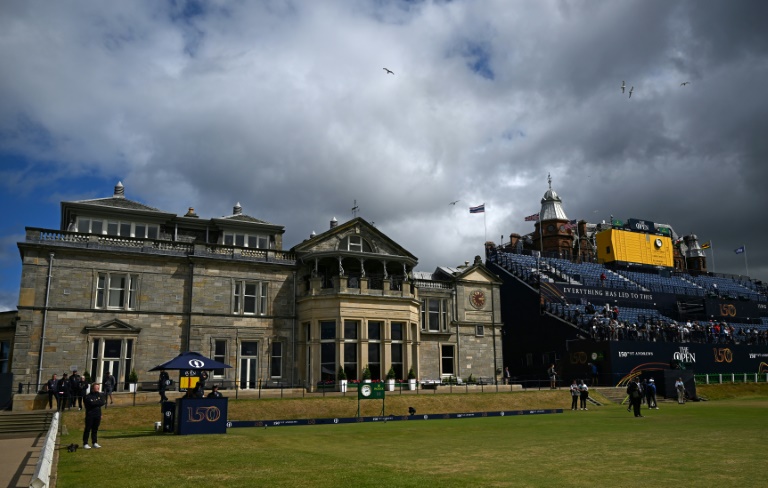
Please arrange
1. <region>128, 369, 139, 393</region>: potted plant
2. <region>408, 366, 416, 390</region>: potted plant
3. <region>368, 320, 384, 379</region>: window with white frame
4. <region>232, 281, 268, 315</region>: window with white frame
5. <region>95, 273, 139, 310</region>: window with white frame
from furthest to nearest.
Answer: <region>368, 320, 384, 379</region>: window with white frame < <region>232, 281, 268, 315</region>: window with white frame < <region>408, 366, 416, 390</region>: potted plant < <region>95, 273, 139, 310</region>: window with white frame < <region>128, 369, 139, 393</region>: potted plant

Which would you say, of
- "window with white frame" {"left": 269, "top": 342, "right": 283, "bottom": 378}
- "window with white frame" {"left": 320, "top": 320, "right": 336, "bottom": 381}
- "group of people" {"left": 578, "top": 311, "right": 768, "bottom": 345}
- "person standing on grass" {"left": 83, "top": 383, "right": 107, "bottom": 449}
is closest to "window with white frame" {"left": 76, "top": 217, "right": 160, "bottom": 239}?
"window with white frame" {"left": 269, "top": 342, "right": 283, "bottom": 378}

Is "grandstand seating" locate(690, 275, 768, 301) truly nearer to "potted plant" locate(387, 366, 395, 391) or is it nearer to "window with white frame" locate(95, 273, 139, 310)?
"potted plant" locate(387, 366, 395, 391)

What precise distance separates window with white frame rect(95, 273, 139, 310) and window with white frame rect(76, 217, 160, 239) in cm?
263

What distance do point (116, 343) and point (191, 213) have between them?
10.1 metres

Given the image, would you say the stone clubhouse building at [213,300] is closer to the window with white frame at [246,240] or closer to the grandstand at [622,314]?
the window with white frame at [246,240]

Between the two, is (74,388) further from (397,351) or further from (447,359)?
(447,359)

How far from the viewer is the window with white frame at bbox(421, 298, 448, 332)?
1829 inches

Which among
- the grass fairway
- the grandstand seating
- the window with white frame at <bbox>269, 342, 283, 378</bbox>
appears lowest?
the grass fairway

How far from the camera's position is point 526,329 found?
55.0 meters

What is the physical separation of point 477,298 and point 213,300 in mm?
19655

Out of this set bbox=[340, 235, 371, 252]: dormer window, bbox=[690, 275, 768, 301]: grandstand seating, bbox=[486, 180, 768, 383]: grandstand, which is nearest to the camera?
bbox=[340, 235, 371, 252]: dormer window

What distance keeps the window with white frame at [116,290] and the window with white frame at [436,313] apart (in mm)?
19492

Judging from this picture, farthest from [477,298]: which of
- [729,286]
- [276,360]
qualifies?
[729,286]

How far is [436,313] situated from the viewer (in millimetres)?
46969
